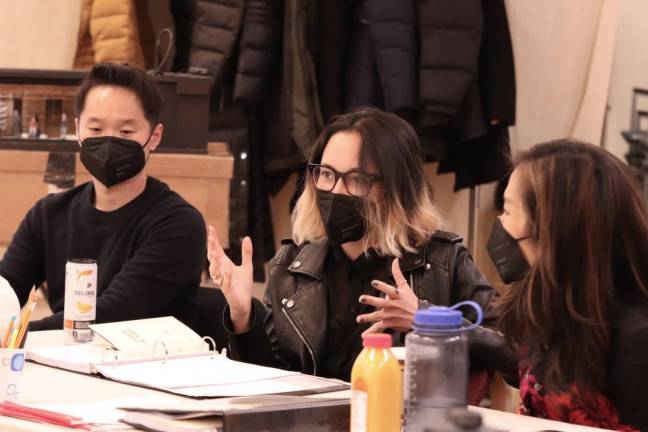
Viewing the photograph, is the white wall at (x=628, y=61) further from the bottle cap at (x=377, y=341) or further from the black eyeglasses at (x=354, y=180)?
the bottle cap at (x=377, y=341)

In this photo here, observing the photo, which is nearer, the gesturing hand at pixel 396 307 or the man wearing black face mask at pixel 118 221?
the gesturing hand at pixel 396 307

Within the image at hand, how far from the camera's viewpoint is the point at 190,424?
5.69 feet

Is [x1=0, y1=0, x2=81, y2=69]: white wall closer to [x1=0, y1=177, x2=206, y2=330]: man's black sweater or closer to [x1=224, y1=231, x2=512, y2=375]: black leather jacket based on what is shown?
[x1=0, y1=177, x2=206, y2=330]: man's black sweater

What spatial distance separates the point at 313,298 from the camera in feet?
8.61

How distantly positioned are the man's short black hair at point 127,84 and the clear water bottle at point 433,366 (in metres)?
1.63

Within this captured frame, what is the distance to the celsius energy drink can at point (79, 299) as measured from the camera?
7.97ft

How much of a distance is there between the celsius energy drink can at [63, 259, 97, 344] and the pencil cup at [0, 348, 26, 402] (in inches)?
20.4

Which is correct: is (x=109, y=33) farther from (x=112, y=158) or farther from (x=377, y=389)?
(x=377, y=389)

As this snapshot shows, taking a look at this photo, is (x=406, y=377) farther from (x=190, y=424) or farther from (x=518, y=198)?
(x=518, y=198)

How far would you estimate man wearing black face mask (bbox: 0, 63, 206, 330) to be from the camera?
2947mm

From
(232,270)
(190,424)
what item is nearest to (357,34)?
(232,270)

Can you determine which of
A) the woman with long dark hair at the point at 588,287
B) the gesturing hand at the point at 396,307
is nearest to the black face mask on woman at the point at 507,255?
the woman with long dark hair at the point at 588,287

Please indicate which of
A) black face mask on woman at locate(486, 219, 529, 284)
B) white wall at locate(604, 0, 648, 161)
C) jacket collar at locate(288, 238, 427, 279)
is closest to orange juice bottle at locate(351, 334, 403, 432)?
black face mask on woman at locate(486, 219, 529, 284)

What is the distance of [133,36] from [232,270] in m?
2.22
